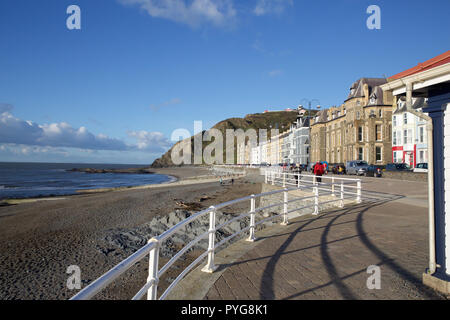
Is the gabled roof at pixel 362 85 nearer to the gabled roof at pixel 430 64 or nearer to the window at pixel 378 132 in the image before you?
the window at pixel 378 132

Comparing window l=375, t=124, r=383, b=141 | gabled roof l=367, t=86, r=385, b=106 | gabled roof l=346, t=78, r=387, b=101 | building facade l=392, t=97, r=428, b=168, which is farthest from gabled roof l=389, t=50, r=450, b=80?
gabled roof l=346, t=78, r=387, b=101

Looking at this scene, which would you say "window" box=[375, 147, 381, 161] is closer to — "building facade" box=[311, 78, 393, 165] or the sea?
"building facade" box=[311, 78, 393, 165]

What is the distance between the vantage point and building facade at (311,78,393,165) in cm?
4500

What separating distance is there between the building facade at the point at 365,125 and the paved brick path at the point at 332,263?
4166 centimetres

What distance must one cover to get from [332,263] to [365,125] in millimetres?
47695

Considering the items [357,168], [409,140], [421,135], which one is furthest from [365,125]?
[357,168]

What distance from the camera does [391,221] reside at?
336 inches

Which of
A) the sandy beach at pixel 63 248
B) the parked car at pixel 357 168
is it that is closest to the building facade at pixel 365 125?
the parked car at pixel 357 168

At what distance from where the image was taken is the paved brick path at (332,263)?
380cm

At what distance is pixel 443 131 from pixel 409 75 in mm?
971

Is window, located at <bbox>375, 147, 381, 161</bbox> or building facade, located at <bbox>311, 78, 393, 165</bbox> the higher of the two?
building facade, located at <bbox>311, 78, 393, 165</bbox>

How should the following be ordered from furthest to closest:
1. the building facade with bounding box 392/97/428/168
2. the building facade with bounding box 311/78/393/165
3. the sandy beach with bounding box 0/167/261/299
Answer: the building facade with bounding box 311/78/393/165, the building facade with bounding box 392/97/428/168, the sandy beach with bounding box 0/167/261/299

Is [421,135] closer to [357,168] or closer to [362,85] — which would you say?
[357,168]

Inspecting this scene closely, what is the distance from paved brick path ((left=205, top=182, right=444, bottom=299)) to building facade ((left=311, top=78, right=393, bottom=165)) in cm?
4166
